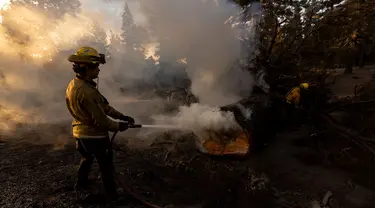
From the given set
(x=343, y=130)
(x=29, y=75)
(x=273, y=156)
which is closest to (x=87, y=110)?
(x=273, y=156)

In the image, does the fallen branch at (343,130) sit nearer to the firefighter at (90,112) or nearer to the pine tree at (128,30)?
the firefighter at (90,112)

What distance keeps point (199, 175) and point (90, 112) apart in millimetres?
2579

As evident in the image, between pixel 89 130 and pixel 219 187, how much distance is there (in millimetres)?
2504

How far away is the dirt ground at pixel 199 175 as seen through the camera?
3932 millimetres

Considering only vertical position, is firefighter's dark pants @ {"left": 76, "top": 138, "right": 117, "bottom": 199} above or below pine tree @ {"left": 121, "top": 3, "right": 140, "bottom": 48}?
below

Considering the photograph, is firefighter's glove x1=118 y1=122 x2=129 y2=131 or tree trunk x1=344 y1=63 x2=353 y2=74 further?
tree trunk x1=344 y1=63 x2=353 y2=74

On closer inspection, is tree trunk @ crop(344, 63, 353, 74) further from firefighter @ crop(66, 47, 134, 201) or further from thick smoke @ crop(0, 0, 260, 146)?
firefighter @ crop(66, 47, 134, 201)

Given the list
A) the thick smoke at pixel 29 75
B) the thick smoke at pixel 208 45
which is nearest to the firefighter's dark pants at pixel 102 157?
the thick smoke at pixel 208 45

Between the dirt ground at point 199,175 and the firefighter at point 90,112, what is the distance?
734 mm

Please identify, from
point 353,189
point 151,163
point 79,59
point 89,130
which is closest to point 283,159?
point 353,189

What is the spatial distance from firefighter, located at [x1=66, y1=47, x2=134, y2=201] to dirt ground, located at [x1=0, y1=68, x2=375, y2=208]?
2.41ft

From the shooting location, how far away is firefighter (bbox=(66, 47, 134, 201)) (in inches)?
129

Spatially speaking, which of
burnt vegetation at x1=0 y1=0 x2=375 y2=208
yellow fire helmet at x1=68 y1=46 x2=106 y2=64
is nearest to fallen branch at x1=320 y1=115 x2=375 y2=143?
burnt vegetation at x1=0 y1=0 x2=375 y2=208

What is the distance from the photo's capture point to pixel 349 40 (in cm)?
831
